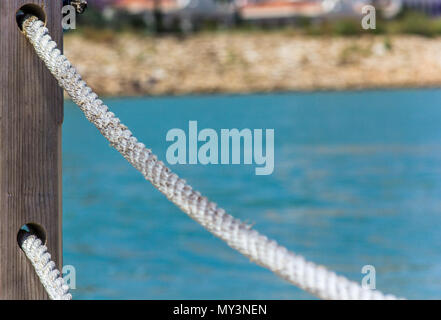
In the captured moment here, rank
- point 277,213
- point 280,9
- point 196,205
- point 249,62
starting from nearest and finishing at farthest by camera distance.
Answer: point 196,205
point 277,213
point 249,62
point 280,9

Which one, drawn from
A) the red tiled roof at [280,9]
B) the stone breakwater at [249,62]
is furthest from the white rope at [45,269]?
the red tiled roof at [280,9]

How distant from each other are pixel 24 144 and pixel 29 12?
12.7 inches

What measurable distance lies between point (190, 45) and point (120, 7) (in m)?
6.74

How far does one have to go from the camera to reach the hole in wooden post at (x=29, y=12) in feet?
6.52

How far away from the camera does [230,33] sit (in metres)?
51.3

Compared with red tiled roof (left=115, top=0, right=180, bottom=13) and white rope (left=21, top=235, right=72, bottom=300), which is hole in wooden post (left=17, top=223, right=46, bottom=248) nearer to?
white rope (left=21, top=235, right=72, bottom=300)

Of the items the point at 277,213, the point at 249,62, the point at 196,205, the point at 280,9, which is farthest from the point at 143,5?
the point at 196,205

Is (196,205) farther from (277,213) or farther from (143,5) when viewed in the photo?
(143,5)

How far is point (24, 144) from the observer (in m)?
1.98

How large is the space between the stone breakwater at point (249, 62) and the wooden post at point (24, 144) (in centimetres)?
4293

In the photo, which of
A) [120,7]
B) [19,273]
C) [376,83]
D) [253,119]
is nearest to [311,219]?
[19,273]

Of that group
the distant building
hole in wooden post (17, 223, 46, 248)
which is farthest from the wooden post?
the distant building

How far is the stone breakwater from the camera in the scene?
4622 centimetres

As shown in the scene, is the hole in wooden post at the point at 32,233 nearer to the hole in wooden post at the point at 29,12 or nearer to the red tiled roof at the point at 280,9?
the hole in wooden post at the point at 29,12
